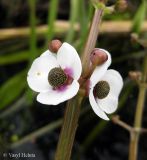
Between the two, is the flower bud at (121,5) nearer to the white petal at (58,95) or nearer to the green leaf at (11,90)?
the white petal at (58,95)

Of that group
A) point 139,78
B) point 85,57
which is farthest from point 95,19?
point 139,78

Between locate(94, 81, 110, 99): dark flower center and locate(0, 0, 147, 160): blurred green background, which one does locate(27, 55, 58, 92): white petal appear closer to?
locate(94, 81, 110, 99): dark flower center

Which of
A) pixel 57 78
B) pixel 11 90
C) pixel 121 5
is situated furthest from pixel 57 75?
pixel 11 90

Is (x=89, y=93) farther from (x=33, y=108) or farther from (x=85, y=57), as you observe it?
(x=33, y=108)

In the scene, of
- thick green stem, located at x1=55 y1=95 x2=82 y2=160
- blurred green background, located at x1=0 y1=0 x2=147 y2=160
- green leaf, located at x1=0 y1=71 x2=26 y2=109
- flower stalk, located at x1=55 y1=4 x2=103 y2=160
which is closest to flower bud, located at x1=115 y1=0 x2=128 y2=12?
flower stalk, located at x1=55 y1=4 x2=103 y2=160

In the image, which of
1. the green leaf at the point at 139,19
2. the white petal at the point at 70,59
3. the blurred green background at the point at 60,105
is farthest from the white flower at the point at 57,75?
the green leaf at the point at 139,19

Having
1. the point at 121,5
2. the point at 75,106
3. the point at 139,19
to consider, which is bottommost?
the point at 139,19

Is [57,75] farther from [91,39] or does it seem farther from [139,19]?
[139,19]
